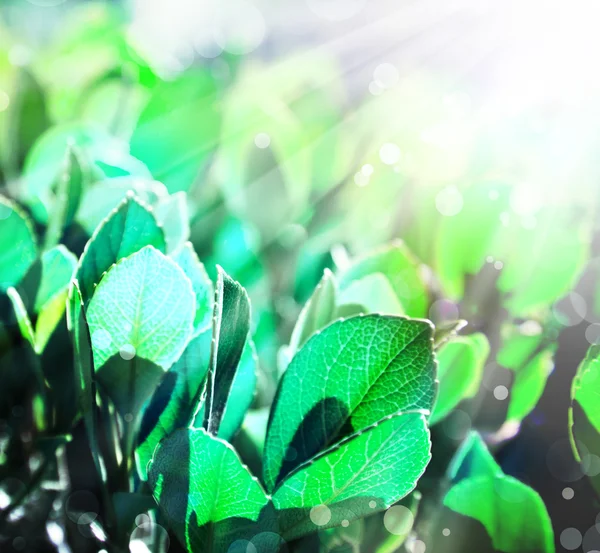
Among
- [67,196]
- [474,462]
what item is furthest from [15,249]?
[474,462]

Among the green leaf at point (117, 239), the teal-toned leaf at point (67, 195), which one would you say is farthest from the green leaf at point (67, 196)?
the green leaf at point (117, 239)

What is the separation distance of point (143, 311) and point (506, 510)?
33 cm

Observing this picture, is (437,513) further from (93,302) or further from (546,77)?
(546,77)

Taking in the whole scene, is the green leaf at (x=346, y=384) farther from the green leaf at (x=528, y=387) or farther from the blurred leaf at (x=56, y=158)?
the blurred leaf at (x=56, y=158)

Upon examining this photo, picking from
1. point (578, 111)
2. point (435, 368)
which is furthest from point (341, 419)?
point (578, 111)

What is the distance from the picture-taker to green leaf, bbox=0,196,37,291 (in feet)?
1.98

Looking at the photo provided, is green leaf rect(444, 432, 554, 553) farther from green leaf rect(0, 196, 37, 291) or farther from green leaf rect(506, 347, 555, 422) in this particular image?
green leaf rect(0, 196, 37, 291)

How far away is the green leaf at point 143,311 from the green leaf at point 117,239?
1.9 inches

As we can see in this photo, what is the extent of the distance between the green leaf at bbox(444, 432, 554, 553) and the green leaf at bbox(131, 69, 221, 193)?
0.55 m

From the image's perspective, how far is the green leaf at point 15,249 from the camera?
604mm

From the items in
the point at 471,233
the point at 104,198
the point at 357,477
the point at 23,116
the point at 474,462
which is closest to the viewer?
the point at 357,477

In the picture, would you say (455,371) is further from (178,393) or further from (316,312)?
(178,393)

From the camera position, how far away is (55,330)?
0.55 m

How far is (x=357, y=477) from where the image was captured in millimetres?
440
